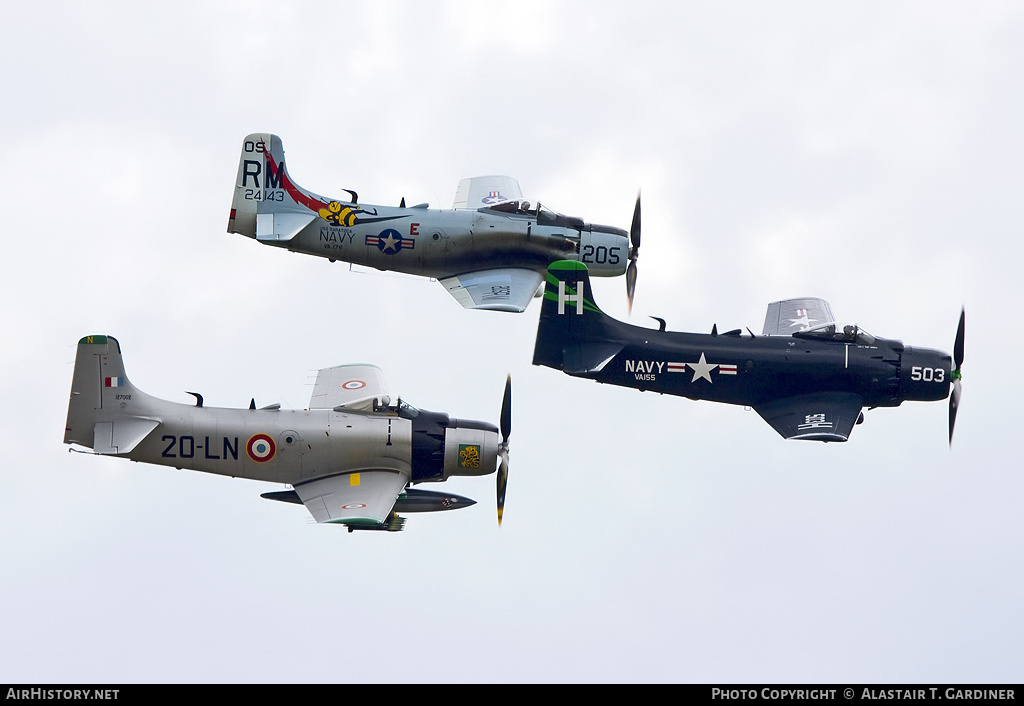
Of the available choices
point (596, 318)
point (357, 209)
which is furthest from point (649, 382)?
point (357, 209)

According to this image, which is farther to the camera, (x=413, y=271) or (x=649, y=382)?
(x=413, y=271)

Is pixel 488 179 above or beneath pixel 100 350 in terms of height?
above

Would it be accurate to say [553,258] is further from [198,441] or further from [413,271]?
[198,441]

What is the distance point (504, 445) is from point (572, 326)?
3.65 m

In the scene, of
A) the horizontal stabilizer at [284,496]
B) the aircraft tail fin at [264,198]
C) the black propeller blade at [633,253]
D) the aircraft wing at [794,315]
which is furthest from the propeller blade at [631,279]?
the horizontal stabilizer at [284,496]

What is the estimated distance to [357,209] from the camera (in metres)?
46.8

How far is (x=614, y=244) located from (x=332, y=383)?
8664mm

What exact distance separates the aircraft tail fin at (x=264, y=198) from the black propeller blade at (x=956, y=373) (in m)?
14.2

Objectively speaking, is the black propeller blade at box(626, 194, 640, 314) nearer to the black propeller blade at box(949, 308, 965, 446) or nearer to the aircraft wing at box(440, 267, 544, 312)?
the aircraft wing at box(440, 267, 544, 312)

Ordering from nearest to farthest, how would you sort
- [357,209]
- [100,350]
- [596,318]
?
[100,350] < [596,318] < [357,209]

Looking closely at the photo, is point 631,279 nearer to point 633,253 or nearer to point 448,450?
point 633,253

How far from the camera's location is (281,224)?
46.7m

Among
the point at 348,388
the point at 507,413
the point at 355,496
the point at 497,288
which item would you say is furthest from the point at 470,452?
the point at 497,288

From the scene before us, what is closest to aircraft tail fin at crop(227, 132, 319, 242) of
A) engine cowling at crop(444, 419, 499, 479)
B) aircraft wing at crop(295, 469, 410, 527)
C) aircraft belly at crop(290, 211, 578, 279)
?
aircraft belly at crop(290, 211, 578, 279)
